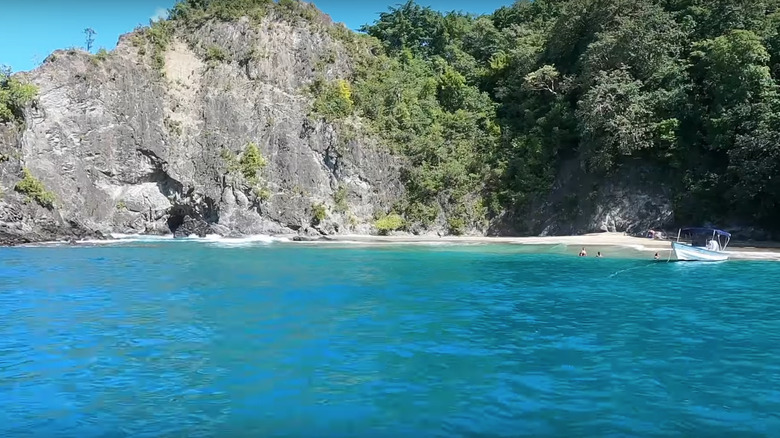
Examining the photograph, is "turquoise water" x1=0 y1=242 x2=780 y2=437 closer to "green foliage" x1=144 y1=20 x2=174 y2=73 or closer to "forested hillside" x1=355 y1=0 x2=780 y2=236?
"forested hillside" x1=355 y1=0 x2=780 y2=236

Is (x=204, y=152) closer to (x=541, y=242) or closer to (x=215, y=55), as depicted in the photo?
(x=215, y=55)

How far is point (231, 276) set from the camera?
25.0 metres

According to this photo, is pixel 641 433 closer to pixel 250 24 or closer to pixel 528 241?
pixel 528 241

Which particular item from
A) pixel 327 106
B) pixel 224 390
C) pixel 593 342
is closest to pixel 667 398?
pixel 593 342

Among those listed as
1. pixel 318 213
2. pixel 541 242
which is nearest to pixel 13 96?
pixel 318 213

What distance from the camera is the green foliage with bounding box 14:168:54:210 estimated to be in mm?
44312

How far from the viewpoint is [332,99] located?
5528cm

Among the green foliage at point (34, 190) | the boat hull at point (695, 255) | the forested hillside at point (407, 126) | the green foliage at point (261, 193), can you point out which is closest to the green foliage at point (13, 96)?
the forested hillside at point (407, 126)

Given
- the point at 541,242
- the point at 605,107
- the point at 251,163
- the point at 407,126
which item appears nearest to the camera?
the point at 541,242

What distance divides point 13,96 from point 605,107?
44.3m

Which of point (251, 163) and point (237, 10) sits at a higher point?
point (237, 10)

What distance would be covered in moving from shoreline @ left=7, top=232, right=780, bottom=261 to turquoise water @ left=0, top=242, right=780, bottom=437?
312 inches

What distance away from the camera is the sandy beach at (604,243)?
105 feet

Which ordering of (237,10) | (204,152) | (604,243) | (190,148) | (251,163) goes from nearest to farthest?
(604,243), (251,163), (204,152), (190,148), (237,10)
